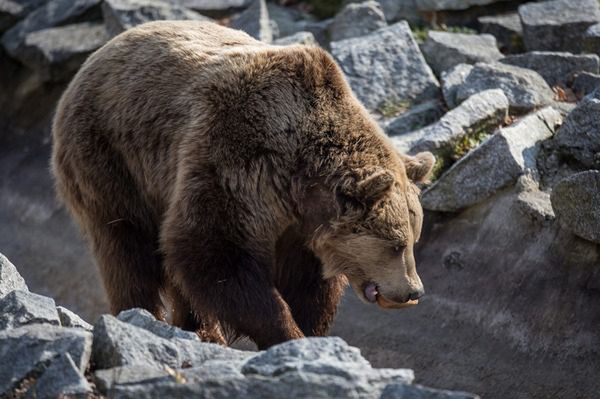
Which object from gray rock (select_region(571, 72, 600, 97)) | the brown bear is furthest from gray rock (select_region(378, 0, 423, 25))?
the brown bear

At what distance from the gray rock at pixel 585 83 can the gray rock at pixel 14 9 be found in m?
7.06

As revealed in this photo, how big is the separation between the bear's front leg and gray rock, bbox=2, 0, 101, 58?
24.4ft

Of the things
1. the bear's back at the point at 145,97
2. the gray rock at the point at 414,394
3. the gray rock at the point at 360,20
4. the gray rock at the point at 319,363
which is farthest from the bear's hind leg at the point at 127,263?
the gray rock at the point at 360,20

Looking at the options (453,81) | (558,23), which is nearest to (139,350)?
(453,81)

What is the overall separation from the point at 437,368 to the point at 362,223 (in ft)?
6.32

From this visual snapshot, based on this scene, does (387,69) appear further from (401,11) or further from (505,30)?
(401,11)

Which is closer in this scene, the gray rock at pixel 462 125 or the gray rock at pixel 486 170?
the gray rock at pixel 486 170

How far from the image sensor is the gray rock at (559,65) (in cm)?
912

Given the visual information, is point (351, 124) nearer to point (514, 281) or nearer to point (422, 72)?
point (514, 281)

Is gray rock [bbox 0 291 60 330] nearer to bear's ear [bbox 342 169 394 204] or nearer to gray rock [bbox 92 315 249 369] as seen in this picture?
gray rock [bbox 92 315 249 369]

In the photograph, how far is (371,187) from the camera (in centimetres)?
535

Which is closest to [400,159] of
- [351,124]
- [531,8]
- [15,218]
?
[351,124]

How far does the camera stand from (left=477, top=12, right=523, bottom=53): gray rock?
10586mm

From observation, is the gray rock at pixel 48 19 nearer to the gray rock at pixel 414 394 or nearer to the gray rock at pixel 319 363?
the gray rock at pixel 319 363
